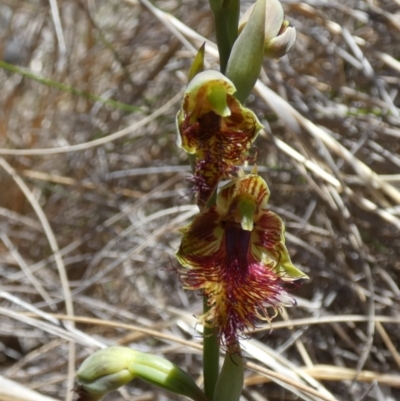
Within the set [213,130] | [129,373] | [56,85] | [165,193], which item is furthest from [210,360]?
[165,193]

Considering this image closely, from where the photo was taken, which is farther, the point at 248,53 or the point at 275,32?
the point at 275,32

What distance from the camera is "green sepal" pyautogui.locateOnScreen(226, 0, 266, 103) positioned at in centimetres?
107

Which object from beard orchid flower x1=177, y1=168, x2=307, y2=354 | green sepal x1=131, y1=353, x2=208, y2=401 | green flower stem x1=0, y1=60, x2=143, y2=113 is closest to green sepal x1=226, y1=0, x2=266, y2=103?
beard orchid flower x1=177, y1=168, x2=307, y2=354

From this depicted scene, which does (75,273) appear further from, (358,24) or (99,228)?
(358,24)

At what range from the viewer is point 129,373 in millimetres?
1243

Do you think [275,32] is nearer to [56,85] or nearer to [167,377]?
[167,377]

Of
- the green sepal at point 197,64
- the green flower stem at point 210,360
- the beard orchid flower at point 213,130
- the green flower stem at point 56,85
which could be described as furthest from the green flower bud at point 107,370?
the green flower stem at point 56,85

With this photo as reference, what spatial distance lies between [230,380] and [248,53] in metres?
0.61

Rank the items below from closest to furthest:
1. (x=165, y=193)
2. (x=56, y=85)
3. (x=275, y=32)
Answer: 1. (x=275, y=32)
2. (x=56, y=85)
3. (x=165, y=193)

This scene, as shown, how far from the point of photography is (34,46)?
2912mm

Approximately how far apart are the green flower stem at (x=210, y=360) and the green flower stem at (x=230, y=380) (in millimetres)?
42

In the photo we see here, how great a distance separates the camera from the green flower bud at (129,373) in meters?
1.22

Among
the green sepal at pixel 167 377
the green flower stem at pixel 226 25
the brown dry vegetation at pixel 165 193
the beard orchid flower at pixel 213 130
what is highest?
the green flower stem at pixel 226 25

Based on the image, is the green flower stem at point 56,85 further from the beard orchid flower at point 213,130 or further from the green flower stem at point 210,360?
the green flower stem at point 210,360
